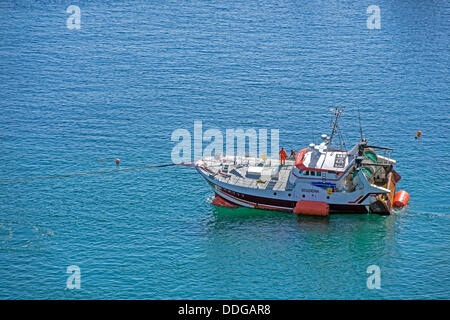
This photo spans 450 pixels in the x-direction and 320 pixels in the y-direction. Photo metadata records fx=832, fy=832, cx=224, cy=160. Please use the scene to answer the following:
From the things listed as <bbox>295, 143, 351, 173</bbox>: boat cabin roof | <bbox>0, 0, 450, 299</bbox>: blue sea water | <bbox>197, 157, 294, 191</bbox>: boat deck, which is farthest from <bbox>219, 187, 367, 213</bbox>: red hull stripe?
<bbox>295, 143, 351, 173</bbox>: boat cabin roof

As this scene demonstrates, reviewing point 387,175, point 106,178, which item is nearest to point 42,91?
point 106,178

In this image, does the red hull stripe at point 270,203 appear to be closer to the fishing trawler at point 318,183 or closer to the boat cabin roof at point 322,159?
the fishing trawler at point 318,183

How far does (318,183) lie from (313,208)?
377 cm

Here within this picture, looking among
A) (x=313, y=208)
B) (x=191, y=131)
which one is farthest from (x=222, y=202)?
(x=191, y=131)

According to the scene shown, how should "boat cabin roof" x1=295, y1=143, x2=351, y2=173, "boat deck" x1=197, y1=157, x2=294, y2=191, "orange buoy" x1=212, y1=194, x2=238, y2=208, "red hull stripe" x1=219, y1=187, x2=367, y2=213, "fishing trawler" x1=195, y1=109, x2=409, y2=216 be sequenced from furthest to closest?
"orange buoy" x1=212, y1=194, x2=238, y2=208 < "boat deck" x1=197, y1=157, x2=294, y2=191 < "red hull stripe" x1=219, y1=187, x2=367, y2=213 < "boat cabin roof" x1=295, y1=143, x2=351, y2=173 < "fishing trawler" x1=195, y1=109, x2=409, y2=216

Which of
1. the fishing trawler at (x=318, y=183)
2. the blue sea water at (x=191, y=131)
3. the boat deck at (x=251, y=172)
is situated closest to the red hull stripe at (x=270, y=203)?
the fishing trawler at (x=318, y=183)

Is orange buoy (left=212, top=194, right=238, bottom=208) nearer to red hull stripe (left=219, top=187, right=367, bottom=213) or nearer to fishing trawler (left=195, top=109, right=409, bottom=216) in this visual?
fishing trawler (left=195, top=109, right=409, bottom=216)

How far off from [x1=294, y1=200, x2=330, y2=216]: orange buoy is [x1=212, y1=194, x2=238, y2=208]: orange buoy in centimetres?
999

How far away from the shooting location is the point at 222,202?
126250mm

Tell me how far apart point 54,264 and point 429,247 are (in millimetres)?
50611

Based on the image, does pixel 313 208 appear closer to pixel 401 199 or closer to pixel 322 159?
pixel 322 159

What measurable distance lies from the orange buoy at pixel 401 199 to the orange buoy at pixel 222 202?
24003 mm

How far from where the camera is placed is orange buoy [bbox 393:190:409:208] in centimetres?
12400

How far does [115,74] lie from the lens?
176000 mm
